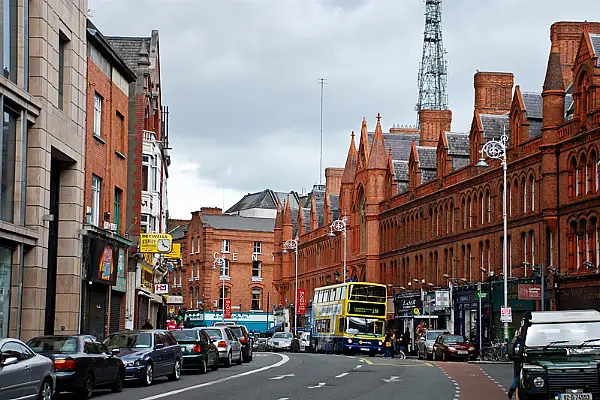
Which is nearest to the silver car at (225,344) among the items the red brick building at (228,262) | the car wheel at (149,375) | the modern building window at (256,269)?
the car wheel at (149,375)

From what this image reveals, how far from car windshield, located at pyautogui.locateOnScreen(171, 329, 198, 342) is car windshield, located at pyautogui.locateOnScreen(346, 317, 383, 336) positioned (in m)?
26.0

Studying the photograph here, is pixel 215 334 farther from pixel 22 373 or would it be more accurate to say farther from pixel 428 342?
pixel 22 373

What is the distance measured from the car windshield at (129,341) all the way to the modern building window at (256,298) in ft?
296

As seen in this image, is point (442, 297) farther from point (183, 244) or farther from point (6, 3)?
point (183, 244)

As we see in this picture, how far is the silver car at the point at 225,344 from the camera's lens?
38.1 meters

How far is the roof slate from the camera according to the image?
388 ft

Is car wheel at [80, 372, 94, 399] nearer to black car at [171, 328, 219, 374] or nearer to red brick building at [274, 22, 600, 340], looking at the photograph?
black car at [171, 328, 219, 374]

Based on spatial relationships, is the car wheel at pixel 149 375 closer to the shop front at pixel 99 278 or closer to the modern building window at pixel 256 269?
the shop front at pixel 99 278

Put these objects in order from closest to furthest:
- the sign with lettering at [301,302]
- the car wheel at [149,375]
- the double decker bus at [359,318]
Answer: the car wheel at [149,375]
the double decker bus at [359,318]
the sign with lettering at [301,302]

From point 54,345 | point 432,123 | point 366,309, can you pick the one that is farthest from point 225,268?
point 54,345

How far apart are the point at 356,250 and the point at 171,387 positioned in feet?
198

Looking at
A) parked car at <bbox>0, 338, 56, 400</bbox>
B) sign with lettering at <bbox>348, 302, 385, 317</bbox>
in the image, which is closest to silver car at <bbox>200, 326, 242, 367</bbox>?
parked car at <bbox>0, 338, 56, 400</bbox>

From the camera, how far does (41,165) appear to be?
3023 cm

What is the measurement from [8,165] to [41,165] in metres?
1.83
